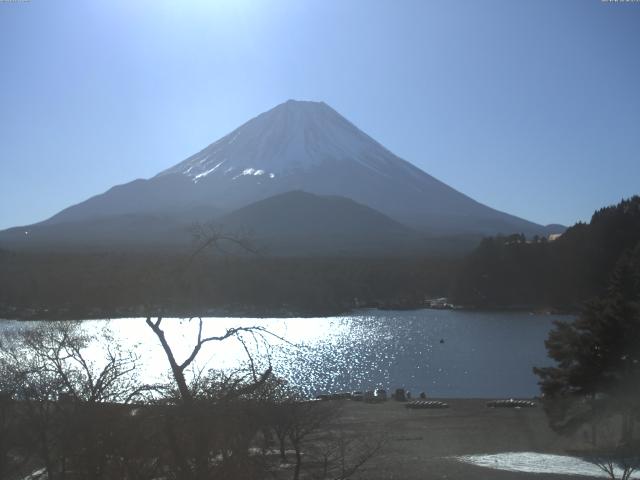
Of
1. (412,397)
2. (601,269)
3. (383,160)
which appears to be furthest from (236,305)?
(383,160)

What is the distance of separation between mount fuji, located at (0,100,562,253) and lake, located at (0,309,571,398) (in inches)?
1668

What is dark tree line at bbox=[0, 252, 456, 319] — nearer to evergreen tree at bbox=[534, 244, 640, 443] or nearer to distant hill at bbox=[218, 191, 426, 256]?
distant hill at bbox=[218, 191, 426, 256]

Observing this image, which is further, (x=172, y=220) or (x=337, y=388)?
(x=172, y=220)

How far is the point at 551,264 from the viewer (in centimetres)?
5869

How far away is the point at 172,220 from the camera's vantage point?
84.5 m

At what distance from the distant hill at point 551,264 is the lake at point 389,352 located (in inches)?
277

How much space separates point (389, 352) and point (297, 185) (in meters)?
79.9

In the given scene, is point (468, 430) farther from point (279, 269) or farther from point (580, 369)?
point (279, 269)

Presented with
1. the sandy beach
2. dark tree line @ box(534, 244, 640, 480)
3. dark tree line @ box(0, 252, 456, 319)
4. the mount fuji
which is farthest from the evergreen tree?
the mount fuji

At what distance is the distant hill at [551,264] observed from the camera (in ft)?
180

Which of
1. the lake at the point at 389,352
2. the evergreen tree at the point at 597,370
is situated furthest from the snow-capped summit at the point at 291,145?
the evergreen tree at the point at 597,370

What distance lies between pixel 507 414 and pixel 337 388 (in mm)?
7928

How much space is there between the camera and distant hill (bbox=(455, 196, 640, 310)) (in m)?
54.8

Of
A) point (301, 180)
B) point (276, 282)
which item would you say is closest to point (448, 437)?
point (276, 282)
